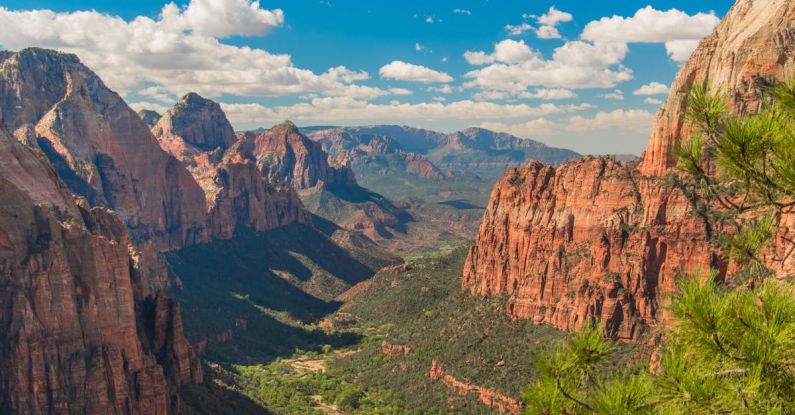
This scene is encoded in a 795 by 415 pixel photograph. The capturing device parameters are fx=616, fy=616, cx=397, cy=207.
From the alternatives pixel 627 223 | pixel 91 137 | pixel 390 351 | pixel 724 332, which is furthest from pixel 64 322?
pixel 91 137

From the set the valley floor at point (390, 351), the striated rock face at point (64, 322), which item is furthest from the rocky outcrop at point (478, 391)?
the striated rock face at point (64, 322)

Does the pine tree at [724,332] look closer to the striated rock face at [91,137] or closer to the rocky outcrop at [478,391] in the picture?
the rocky outcrop at [478,391]

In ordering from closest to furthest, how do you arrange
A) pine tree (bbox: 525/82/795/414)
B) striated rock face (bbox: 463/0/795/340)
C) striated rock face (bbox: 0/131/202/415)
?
pine tree (bbox: 525/82/795/414) < striated rock face (bbox: 0/131/202/415) < striated rock face (bbox: 463/0/795/340)

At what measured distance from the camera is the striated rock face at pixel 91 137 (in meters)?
163

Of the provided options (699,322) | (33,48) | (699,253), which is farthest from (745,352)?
(33,48)

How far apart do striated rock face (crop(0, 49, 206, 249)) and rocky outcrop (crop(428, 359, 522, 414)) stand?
87.2 meters

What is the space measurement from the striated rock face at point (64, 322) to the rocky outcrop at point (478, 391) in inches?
1812

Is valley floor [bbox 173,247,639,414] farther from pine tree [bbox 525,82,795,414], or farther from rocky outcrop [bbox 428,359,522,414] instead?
pine tree [bbox 525,82,795,414]

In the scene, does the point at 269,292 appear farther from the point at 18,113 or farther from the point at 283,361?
the point at 18,113

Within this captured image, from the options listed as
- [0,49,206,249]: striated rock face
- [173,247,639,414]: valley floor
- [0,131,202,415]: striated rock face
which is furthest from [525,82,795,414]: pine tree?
[0,49,206,249]: striated rock face

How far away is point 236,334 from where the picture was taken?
15288 centimetres

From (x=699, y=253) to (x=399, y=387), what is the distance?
55.7 m

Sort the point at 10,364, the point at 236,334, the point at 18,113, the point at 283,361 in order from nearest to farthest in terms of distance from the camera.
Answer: the point at 10,364 < the point at 283,361 < the point at 236,334 < the point at 18,113

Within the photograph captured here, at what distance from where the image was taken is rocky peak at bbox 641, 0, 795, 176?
83.2m
